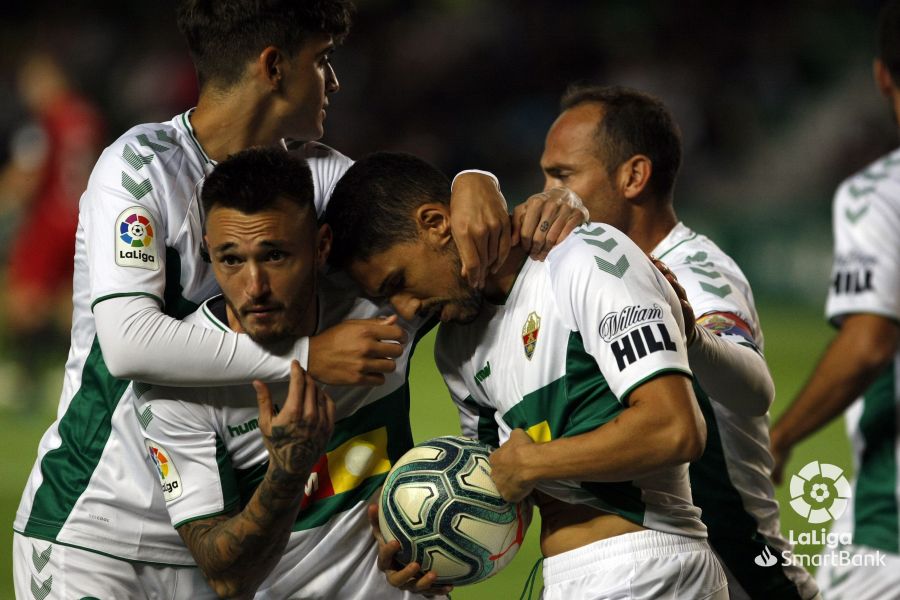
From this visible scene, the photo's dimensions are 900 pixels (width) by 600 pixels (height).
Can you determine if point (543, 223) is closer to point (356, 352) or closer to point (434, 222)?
point (434, 222)

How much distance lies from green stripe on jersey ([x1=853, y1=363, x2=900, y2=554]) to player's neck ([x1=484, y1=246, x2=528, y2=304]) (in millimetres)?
1044

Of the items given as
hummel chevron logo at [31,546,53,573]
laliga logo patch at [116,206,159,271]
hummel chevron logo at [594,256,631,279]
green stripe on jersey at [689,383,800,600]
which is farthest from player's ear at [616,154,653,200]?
hummel chevron logo at [31,546,53,573]

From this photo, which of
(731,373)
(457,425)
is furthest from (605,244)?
(457,425)

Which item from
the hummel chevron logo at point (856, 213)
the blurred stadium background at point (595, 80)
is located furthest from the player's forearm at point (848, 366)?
the blurred stadium background at point (595, 80)

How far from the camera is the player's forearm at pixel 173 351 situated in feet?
10.2

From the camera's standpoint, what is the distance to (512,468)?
2.97m

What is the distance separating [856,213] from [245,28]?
77.1 inches

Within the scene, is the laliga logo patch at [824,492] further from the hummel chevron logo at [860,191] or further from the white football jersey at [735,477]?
the hummel chevron logo at [860,191]

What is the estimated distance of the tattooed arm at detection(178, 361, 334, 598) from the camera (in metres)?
3.01

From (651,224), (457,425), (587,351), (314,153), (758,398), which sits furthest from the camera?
(457,425)

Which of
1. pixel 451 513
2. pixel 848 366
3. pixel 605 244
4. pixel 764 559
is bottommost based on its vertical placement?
pixel 764 559

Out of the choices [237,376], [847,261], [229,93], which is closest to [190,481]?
[237,376]

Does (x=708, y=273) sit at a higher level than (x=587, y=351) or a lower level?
higher

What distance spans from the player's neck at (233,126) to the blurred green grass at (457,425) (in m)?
3.28
